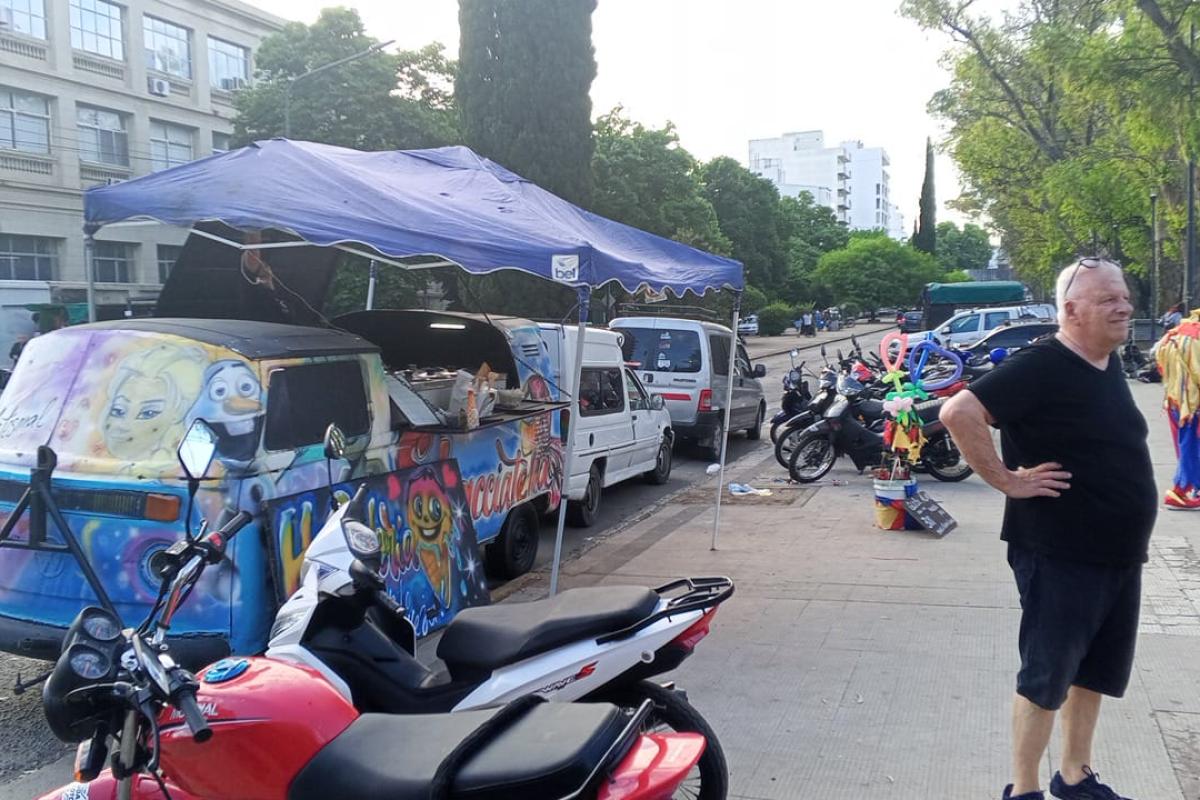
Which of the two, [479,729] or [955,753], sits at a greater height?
[479,729]

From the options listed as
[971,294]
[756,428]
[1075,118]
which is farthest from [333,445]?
[971,294]

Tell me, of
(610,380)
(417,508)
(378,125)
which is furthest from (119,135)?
(417,508)

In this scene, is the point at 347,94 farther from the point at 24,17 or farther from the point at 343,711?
the point at 343,711

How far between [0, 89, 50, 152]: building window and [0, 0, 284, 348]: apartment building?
35 mm

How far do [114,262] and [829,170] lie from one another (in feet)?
379

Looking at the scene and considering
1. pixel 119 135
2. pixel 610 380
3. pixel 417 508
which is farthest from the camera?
pixel 119 135

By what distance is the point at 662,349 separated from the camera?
1373 cm

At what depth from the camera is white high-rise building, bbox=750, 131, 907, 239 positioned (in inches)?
5418

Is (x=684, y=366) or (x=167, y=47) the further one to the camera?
(x=167, y=47)

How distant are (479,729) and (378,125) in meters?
28.8

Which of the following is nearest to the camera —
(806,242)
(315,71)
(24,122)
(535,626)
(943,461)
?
(535,626)

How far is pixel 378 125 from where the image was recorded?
29.2 metres

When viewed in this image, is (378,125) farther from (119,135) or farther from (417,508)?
(417,508)

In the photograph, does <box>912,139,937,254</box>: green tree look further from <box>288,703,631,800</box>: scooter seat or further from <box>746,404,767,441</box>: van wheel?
<box>288,703,631,800</box>: scooter seat
